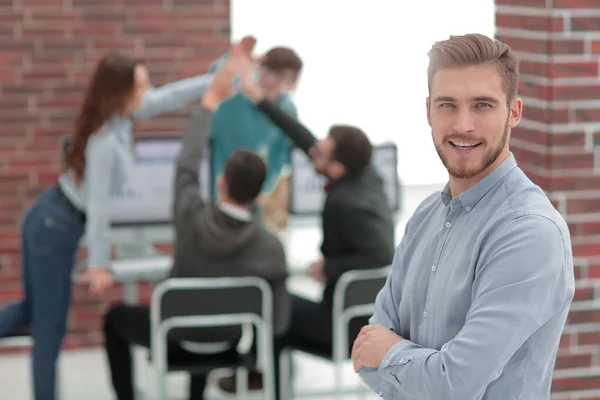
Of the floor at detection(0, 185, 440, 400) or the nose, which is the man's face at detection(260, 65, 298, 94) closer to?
the floor at detection(0, 185, 440, 400)

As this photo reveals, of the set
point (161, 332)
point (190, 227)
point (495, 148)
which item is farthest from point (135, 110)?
point (495, 148)

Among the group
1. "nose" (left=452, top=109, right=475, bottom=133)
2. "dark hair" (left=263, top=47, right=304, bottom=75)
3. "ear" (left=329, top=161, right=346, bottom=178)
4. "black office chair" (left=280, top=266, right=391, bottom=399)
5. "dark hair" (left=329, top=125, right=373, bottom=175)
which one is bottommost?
"black office chair" (left=280, top=266, right=391, bottom=399)

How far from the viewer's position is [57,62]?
5.45 m

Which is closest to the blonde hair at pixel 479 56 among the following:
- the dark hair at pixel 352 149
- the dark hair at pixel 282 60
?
the dark hair at pixel 352 149

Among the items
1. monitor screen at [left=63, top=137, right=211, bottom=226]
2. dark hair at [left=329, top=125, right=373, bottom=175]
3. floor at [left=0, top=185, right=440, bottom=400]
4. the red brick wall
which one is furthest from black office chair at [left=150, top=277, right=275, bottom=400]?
the red brick wall

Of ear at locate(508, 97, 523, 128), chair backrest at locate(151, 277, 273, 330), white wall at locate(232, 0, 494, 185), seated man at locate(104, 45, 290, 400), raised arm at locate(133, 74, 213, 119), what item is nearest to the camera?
ear at locate(508, 97, 523, 128)

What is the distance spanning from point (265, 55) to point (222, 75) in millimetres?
843

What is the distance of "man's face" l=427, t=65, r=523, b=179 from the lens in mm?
1783

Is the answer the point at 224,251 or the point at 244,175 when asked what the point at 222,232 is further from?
the point at 244,175

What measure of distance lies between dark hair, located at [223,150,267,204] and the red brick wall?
1.74m

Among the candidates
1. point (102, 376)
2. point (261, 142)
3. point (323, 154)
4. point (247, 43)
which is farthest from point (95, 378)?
point (247, 43)

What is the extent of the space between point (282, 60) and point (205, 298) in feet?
4.54

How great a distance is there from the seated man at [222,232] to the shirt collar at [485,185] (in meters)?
2.08

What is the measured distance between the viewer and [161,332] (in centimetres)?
388
